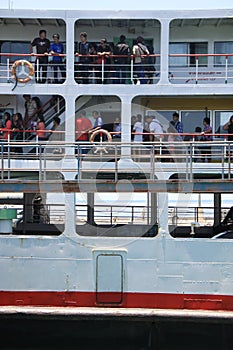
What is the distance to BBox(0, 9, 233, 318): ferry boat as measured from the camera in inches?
456

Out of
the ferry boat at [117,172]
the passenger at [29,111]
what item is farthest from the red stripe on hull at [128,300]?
the passenger at [29,111]

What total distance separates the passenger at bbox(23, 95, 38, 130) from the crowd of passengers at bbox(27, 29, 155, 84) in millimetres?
645

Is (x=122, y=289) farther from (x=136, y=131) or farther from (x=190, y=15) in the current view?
(x=190, y=15)

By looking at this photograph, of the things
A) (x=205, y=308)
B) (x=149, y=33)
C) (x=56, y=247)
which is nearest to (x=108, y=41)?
(x=149, y=33)

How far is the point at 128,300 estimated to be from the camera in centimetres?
1170

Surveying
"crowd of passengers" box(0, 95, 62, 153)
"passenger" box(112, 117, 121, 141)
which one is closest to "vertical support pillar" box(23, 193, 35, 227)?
"crowd of passengers" box(0, 95, 62, 153)

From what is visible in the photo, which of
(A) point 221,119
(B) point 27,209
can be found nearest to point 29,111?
(B) point 27,209

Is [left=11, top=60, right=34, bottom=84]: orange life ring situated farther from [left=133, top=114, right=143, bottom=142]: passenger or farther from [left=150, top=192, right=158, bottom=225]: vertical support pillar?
[left=150, top=192, right=158, bottom=225]: vertical support pillar

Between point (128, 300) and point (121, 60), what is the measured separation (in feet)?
18.8

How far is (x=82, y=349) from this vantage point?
38.5 feet

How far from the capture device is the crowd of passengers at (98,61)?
13648mm

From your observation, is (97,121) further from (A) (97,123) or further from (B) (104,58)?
(B) (104,58)

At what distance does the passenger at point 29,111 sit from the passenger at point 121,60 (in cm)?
213

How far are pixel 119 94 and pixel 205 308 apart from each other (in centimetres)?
503
